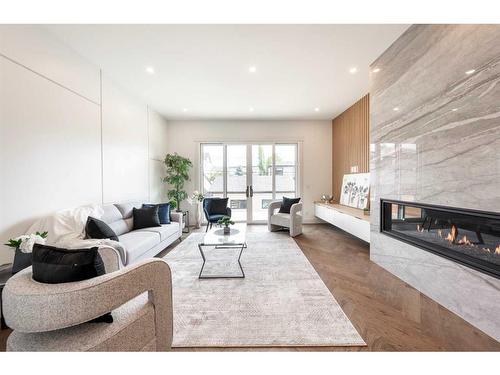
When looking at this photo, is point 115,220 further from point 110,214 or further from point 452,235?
point 452,235

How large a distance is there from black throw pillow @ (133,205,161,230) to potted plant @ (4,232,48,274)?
5.93ft

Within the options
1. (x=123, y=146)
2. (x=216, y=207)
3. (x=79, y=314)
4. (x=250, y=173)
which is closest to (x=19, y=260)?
(x=79, y=314)

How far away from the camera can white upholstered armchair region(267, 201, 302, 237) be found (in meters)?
4.65

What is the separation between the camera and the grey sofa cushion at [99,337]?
39.6 inches

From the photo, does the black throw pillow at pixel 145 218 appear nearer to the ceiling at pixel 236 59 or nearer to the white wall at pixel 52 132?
the white wall at pixel 52 132

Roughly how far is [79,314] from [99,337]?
0.52 ft

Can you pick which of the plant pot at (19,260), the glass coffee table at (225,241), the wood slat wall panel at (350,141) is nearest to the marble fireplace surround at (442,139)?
the wood slat wall panel at (350,141)

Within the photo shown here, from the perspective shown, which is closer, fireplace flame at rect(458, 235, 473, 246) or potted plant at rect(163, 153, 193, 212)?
fireplace flame at rect(458, 235, 473, 246)

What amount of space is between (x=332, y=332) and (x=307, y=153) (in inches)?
196

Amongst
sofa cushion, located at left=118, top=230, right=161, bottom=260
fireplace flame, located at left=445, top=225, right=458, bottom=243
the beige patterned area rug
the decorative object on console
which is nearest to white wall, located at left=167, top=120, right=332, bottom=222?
the decorative object on console

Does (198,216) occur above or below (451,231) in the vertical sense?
below

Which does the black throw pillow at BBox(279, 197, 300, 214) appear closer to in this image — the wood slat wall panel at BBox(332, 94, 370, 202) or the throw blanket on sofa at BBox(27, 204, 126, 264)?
the wood slat wall panel at BBox(332, 94, 370, 202)

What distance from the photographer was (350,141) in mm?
5117
